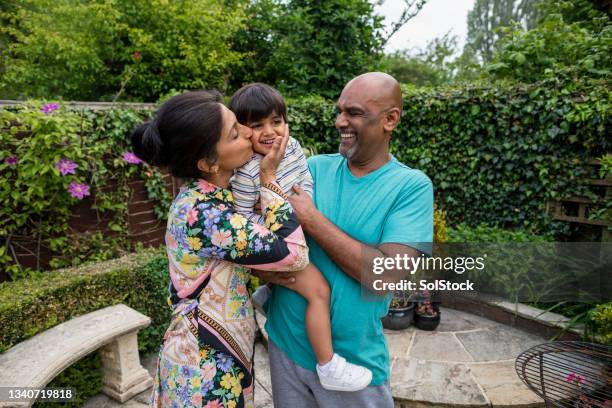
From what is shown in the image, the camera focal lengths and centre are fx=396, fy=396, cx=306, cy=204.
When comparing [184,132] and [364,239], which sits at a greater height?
[184,132]

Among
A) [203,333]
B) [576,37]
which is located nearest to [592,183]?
[576,37]

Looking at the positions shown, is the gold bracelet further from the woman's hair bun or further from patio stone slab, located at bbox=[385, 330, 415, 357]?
patio stone slab, located at bbox=[385, 330, 415, 357]

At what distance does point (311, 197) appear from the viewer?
152 cm

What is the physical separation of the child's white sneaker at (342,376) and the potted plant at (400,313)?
2437mm

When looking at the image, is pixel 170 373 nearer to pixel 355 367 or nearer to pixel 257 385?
pixel 355 367

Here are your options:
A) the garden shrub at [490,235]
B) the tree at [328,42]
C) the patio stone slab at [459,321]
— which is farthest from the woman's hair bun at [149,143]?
the tree at [328,42]

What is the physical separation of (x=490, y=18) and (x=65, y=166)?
28.7 metres

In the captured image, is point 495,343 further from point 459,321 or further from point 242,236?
point 242,236

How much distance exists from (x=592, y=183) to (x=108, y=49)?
694cm

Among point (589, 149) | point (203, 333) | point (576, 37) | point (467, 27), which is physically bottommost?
point (203, 333)

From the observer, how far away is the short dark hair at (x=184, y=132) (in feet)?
4.11

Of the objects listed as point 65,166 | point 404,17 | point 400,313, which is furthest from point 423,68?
point 65,166

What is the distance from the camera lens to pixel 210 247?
4.15 feet

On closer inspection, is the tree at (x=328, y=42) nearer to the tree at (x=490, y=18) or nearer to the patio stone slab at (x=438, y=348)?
the patio stone slab at (x=438, y=348)
